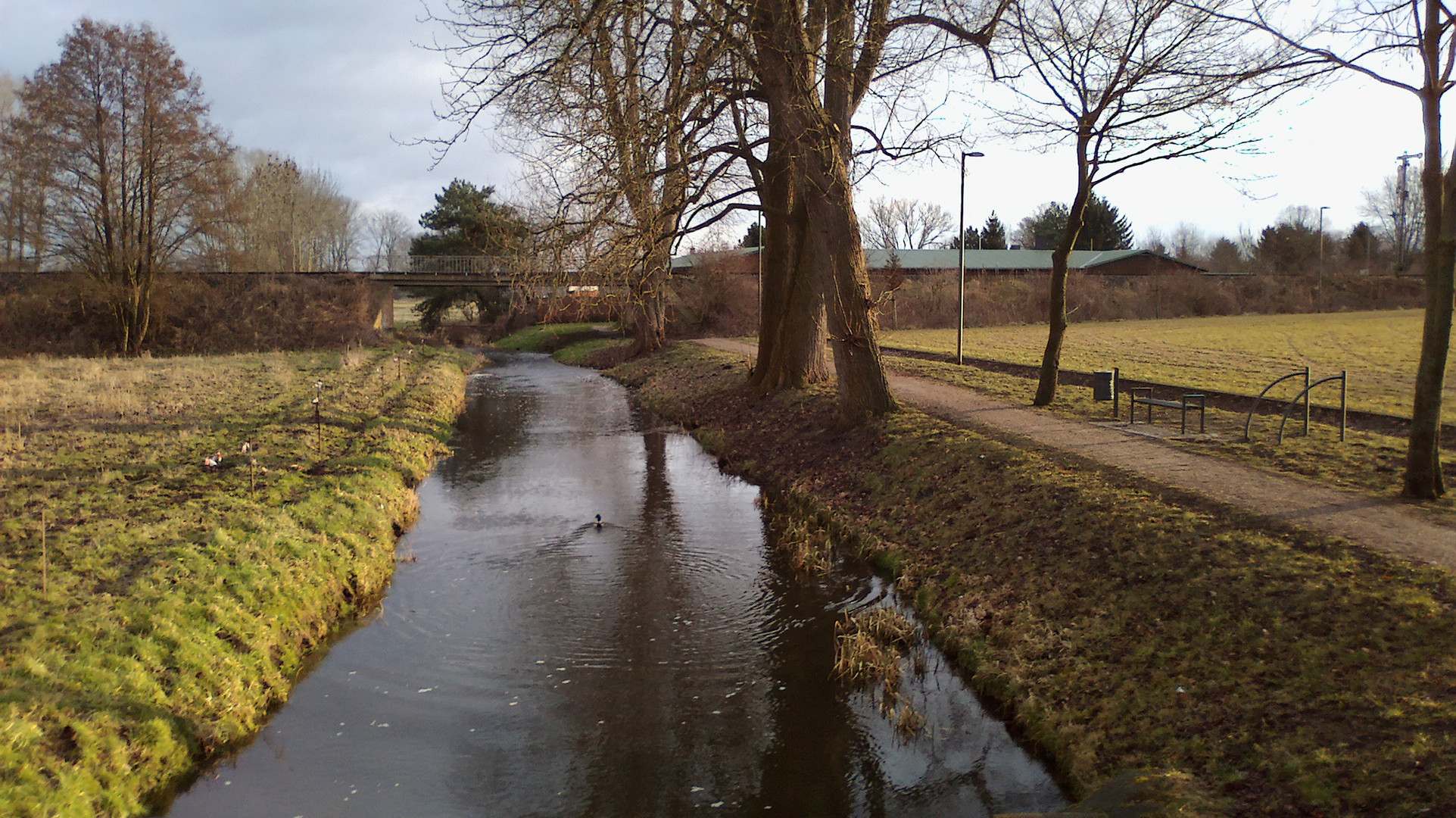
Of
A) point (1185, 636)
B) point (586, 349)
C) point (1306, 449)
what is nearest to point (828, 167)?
point (1306, 449)

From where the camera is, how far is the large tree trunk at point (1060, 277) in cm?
1468

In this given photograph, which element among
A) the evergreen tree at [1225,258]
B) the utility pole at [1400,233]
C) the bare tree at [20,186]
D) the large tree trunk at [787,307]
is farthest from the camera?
the evergreen tree at [1225,258]

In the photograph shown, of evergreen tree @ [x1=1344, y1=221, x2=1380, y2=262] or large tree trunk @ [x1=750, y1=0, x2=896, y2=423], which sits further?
evergreen tree @ [x1=1344, y1=221, x2=1380, y2=262]

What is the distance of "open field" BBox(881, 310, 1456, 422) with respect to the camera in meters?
19.9

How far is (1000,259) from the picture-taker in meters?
73.1

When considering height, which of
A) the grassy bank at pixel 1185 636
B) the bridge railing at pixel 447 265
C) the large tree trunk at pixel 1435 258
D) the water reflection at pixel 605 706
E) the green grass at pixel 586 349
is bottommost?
the water reflection at pixel 605 706

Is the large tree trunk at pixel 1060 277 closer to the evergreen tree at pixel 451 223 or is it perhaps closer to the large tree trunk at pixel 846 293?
the large tree trunk at pixel 846 293

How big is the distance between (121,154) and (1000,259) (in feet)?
194

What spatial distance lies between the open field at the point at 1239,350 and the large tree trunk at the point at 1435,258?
5.90m

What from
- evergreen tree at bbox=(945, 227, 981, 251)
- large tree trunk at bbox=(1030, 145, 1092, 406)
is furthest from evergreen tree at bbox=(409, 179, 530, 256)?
evergreen tree at bbox=(945, 227, 981, 251)

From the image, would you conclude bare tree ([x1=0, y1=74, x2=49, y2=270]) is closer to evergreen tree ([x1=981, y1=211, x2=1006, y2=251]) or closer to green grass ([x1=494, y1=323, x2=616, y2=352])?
green grass ([x1=494, y1=323, x2=616, y2=352])

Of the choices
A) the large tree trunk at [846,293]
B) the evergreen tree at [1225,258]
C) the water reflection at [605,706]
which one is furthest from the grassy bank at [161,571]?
the evergreen tree at [1225,258]

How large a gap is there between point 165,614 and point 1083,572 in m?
7.86

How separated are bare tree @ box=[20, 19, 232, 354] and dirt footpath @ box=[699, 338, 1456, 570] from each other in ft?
104
